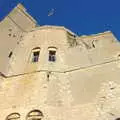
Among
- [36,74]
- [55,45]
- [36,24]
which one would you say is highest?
[36,24]

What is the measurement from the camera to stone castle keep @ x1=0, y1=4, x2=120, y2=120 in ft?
76.8

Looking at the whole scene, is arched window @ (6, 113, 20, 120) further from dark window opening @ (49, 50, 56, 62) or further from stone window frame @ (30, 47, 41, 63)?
dark window opening @ (49, 50, 56, 62)

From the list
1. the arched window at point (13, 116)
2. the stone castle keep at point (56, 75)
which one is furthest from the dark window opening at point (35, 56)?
the arched window at point (13, 116)

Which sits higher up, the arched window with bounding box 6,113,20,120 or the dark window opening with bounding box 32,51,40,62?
the dark window opening with bounding box 32,51,40,62

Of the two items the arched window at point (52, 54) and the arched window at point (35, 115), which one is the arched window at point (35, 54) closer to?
the arched window at point (52, 54)

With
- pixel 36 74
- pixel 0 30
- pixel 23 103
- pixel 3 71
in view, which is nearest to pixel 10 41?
pixel 0 30

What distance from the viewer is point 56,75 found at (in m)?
25.8

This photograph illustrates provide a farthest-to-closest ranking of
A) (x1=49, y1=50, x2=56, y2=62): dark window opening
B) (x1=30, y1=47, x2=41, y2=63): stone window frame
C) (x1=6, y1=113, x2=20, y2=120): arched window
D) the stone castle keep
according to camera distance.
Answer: (x1=30, y1=47, x2=41, y2=63): stone window frame
(x1=49, y1=50, x2=56, y2=62): dark window opening
(x1=6, y1=113, x2=20, y2=120): arched window
the stone castle keep

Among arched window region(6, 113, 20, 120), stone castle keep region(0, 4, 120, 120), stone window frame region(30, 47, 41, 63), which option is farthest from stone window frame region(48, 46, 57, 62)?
arched window region(6, 113, 20, 120)

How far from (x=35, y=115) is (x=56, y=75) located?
11.4 feet

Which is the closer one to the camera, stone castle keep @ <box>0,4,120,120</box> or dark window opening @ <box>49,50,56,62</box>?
stone castle keep @ <box>0,4,120,120</box>

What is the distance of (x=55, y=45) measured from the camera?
28453 millimetres

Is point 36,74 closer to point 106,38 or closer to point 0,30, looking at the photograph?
point 0,30

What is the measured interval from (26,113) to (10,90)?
2.66 metres
